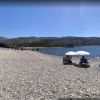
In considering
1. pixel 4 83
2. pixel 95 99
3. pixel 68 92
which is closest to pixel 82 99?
pixel 95 99

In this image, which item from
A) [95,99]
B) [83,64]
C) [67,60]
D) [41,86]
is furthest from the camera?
[67,60]

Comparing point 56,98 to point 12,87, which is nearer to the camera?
point 56,98

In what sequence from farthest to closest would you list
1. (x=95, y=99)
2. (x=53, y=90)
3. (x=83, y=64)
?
(x=83, y=64)
(x=53, y=90)
(x=95, y=99)

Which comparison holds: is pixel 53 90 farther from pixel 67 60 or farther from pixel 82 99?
pixel 67 60

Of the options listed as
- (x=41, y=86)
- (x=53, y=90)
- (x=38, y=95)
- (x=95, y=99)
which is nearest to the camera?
(x=95, y=99)

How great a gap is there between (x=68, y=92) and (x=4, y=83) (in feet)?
11.5

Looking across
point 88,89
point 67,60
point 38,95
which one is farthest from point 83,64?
point 38,95

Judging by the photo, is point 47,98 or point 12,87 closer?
point 47,98

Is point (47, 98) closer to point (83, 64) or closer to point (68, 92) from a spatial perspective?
point (68, 92)

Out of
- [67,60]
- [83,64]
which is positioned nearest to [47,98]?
[83,64]

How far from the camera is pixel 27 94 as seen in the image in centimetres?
929

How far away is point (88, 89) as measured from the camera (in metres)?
10.5

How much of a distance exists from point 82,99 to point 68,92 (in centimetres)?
129

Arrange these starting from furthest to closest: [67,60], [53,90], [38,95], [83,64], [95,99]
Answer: [67,60], [83,64], [53,90], [38,95], [95,99]
